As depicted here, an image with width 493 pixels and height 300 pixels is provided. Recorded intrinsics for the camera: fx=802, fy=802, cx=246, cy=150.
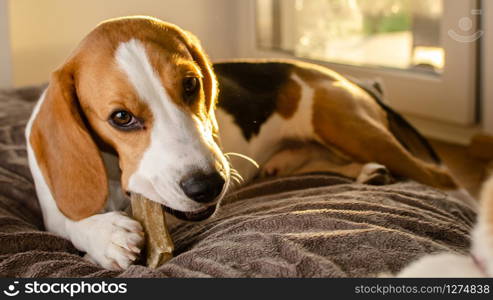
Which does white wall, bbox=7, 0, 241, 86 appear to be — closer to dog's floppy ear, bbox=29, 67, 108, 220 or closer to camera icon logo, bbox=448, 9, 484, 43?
dog's floppy ear, bbox=29, 67, 108, 220

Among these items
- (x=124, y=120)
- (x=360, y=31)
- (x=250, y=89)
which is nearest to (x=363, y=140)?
(x=250, y=89)

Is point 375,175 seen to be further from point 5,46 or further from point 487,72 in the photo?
point 5,46

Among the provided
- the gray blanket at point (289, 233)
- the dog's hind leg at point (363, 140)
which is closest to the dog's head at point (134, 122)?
the gray blanket at point (289, 233)

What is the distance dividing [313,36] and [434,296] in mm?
1950

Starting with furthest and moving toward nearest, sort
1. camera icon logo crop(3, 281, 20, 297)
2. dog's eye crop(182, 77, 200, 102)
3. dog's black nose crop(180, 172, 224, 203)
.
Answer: dog's eye crop(182, 77, 200, 102)
dog's black nose crop(180, 172, 224, 203)
camera icon logo crop(3, 281, 20, 297)

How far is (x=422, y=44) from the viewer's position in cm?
306

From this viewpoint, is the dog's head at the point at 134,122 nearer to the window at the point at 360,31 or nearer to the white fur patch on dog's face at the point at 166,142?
the white fur patch on dog's face at the point at 166,142

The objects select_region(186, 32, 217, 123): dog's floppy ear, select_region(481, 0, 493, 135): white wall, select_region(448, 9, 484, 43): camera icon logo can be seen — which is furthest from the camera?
select_region(448, 9, 484, 43): camera icon logo

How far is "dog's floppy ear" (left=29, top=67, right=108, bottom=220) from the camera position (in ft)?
5.57

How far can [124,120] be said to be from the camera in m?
1.64

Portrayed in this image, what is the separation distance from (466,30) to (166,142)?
1.64 meters

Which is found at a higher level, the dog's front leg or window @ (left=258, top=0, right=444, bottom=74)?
window @ (left=258, top=0, right=444, bottom=74)

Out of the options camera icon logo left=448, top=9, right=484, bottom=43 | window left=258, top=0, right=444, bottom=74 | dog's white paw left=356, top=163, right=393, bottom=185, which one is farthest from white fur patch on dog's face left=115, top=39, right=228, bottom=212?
camera icon logo left=448, top=9, right=484, bottom=43

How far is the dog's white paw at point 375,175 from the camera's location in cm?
213
